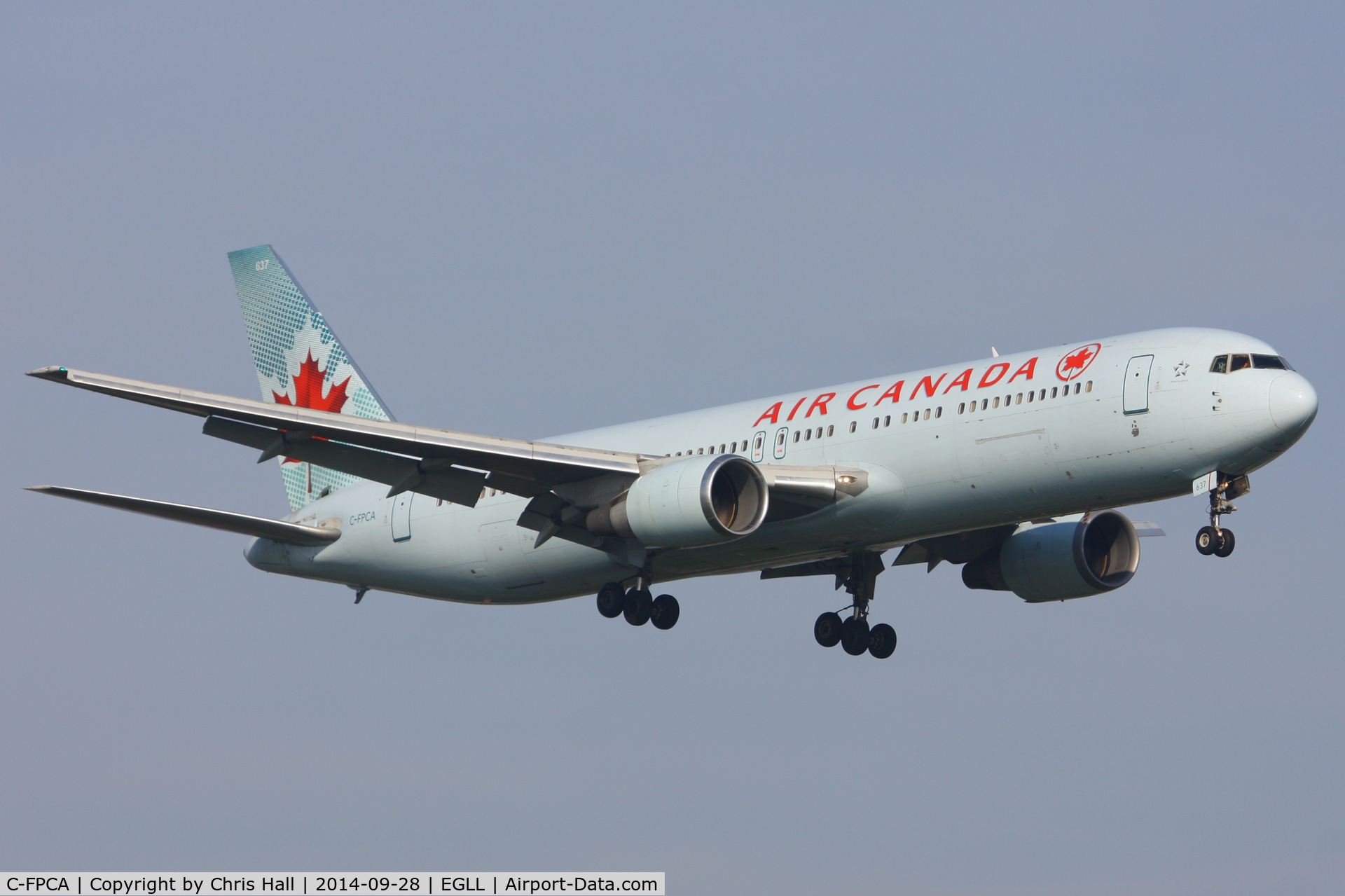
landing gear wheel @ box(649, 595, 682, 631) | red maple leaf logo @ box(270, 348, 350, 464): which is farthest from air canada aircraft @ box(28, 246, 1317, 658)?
red maple leaf logo @ box(270, 348, 350, 464)

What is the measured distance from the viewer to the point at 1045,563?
126ft

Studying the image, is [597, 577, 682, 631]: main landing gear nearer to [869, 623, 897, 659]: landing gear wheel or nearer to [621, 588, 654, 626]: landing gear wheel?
[621, 588, 654, 626]: landing gear wheel

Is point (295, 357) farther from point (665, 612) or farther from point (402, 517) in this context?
point (665, 612)

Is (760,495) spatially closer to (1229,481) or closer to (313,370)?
(1229,481)

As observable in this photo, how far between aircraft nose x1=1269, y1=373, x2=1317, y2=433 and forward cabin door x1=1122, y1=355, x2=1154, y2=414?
6.65ft

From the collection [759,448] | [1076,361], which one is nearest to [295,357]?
[759,448]

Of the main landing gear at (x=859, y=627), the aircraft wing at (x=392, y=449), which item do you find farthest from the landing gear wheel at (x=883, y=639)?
the aircraft wing at (x=392, y=449)

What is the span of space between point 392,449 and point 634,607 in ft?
21.4

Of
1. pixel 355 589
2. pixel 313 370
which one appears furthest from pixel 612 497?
pixel 313 370

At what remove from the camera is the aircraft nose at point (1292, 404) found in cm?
3016

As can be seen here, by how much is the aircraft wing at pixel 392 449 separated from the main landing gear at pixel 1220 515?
402 inches

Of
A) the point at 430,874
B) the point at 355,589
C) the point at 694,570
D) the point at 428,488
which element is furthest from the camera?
the point at 355,589

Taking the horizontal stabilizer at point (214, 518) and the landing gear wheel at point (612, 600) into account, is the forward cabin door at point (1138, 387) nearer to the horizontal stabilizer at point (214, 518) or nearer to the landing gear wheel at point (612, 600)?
the landing gear wheel at point (612, 600)

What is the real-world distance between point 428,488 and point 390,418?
383 inches
